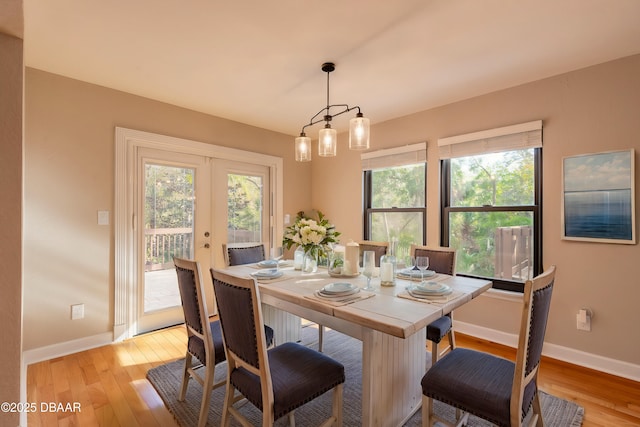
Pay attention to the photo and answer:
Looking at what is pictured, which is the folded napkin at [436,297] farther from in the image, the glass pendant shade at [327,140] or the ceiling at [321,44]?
the ceiling at [321,44]

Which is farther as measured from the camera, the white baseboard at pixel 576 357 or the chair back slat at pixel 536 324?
the white baseboard at pixel 576 357

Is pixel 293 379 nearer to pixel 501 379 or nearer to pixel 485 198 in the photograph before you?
pixel 501 379

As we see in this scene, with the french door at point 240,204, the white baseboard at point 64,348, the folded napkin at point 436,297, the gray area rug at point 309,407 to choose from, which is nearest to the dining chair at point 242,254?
the french door at point 240,204

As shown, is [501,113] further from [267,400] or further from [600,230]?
[267,400]

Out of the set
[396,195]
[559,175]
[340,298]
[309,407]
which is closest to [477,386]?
[340,298]

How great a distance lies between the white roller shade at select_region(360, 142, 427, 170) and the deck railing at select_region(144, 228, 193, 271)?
2.37m

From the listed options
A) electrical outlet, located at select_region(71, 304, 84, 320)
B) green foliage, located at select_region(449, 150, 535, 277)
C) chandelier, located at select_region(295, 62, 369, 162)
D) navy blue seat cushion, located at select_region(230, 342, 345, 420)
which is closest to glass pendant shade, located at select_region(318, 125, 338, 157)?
chandelier, located at select_region(295, 62, 369, 162)

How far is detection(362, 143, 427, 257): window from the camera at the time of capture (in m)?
3.55

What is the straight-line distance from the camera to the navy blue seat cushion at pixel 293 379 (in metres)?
1.33

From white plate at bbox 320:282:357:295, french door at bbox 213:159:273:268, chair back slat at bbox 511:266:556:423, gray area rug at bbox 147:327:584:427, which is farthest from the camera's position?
french door at bbox 213:159:273:268

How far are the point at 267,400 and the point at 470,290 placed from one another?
4.23 feet

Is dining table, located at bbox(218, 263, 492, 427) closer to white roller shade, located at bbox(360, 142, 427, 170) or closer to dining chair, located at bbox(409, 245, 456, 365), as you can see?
dining chair, located at bbox(409, 245, 456, 365)

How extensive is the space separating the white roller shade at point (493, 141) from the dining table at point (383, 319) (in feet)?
5.07

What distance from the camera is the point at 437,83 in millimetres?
2750
